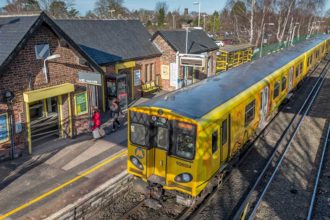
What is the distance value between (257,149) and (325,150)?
8.16 ft

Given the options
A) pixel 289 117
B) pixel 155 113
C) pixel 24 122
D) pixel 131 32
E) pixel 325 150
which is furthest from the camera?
pixel 131 32

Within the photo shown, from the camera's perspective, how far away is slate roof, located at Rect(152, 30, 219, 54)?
66.6 feet

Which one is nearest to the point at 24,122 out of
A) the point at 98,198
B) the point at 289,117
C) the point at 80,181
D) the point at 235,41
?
the point at 80,181

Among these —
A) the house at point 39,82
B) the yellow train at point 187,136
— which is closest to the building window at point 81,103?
the house at point 39,82

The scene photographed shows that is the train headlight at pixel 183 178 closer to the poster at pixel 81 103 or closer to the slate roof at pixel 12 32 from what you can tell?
the slate roof at pixel 12 32

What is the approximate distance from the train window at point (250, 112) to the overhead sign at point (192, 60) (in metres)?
7.66

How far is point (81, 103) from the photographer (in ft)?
42.3

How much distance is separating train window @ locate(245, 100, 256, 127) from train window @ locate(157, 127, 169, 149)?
3.31 metres

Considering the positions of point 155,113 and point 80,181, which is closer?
point 155,113

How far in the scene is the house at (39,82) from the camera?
1005 centimetres

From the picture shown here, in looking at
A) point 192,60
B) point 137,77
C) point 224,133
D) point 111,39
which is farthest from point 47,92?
point 192,60

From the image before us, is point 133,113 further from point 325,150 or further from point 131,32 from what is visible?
point 131,32

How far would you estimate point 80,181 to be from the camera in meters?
9.30

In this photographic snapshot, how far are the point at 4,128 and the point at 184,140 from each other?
6.23 meters
